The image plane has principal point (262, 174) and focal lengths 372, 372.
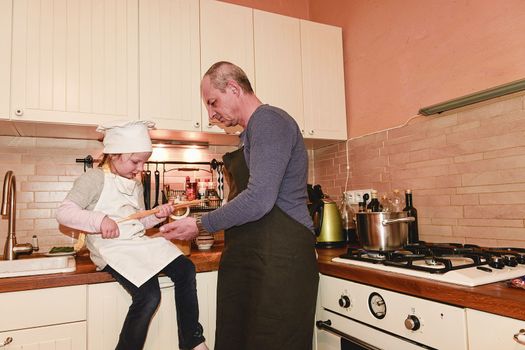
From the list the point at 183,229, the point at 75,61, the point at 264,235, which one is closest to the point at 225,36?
the point at 75,61

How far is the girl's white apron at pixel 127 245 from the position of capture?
136cm

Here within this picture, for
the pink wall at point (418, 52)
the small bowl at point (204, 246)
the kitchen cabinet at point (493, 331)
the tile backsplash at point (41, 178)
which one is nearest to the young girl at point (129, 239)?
the small bowl at point (204, 246)

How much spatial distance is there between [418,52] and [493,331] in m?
1.40

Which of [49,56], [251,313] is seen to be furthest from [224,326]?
[49,56]

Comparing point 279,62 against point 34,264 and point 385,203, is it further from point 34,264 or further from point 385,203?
point 34,264

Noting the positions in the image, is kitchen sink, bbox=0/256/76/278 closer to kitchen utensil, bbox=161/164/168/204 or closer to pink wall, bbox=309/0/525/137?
kitchen utensil, bbox=161/164/168/204

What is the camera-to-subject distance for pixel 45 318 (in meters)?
1.27

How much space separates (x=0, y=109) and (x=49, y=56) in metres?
0.30

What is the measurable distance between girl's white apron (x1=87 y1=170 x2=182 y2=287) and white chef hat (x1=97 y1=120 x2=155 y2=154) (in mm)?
118

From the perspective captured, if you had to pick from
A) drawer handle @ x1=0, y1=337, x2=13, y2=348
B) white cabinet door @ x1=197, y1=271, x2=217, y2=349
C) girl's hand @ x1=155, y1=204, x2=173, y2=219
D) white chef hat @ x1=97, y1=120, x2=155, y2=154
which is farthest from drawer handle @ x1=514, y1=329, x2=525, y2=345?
drawer handle @ x1=0, y1=337, x2=13, y2=348

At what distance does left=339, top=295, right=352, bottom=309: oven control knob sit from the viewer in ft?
4.33

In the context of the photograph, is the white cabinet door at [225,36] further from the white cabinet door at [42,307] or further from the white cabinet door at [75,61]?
the white cabinet door at [42,307]

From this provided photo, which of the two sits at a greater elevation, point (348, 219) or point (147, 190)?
point (147, 190)

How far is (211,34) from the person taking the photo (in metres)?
1.94
